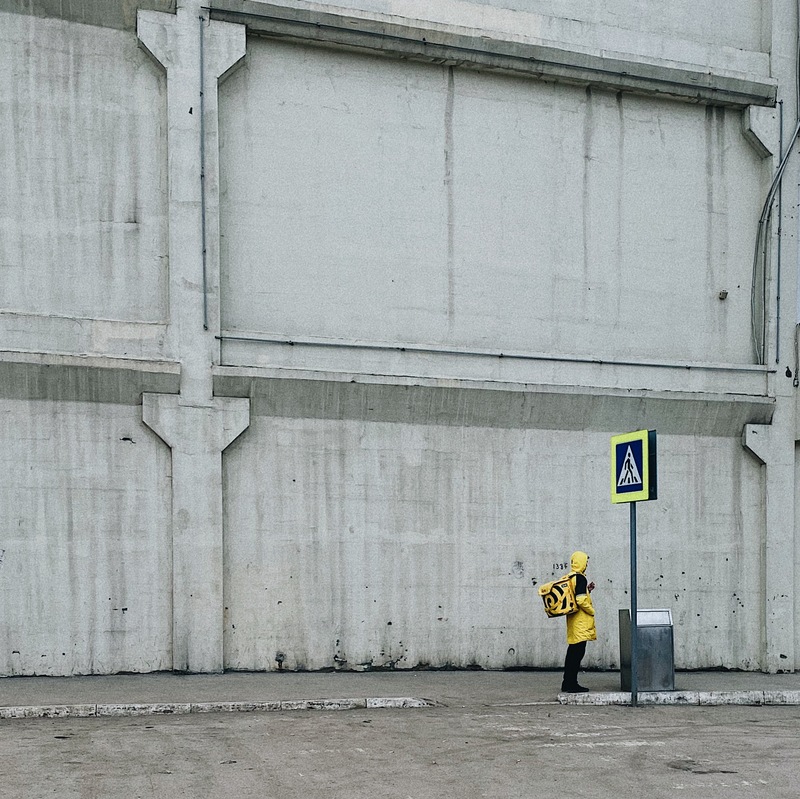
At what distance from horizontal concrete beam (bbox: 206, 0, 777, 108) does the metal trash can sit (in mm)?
7483

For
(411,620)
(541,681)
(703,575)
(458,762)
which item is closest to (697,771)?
(458,762)

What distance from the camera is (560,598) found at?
12203mm

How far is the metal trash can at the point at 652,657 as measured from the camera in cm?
1223

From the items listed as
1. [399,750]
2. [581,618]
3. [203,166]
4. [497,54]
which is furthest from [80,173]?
[399,750]

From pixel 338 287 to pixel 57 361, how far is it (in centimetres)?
364

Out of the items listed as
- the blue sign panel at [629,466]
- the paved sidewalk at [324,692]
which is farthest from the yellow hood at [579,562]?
the paved sidewalk at [324,692]

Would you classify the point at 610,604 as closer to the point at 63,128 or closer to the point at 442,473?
the point at 442,473

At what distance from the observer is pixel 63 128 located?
43.0ft

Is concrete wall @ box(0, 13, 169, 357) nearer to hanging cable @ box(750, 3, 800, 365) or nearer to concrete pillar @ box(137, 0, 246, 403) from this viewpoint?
concrete pillar @ box(137, 0, 246, 403)

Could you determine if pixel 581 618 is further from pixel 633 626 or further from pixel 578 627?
pixel 633 626

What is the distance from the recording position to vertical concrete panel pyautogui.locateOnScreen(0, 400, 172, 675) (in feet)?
41.5

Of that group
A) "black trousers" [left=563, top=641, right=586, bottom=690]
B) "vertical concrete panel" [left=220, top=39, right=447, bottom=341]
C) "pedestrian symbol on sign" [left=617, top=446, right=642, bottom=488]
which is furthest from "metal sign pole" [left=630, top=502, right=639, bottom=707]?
"vertical concrete panel" [left=220, top=39, right=447, bottom=341]

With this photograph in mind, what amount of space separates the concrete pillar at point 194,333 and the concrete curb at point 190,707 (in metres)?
2.29

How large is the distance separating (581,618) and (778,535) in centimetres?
517
